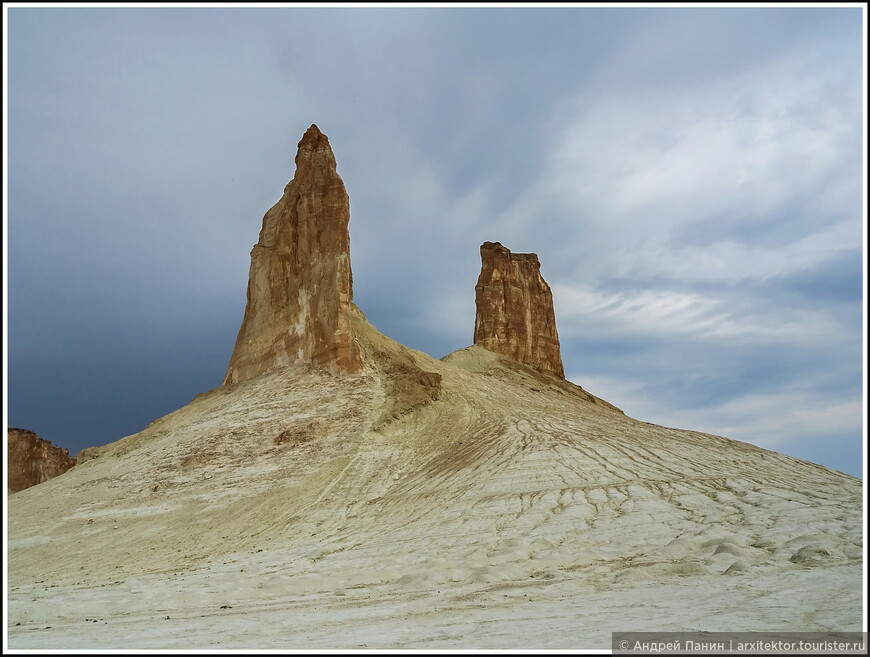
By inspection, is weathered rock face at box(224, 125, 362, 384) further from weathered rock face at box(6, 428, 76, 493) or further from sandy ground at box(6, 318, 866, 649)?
weathered rock face at box(6, 428, 76, 493)

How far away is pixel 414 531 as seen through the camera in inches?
597

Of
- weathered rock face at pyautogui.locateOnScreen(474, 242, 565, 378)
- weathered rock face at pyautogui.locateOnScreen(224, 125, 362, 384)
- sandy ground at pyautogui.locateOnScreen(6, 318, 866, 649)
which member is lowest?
sandy ground at pyautogui.locateOnScreen(6, 318, 866, 649)

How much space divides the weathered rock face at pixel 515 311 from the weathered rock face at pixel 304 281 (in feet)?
80.1

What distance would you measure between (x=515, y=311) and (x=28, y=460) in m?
43.3

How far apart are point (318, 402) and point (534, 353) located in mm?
34046

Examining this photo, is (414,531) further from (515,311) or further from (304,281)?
(515,311)

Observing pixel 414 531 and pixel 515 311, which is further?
pixel 515 311

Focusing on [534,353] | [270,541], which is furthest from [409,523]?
[534,353]

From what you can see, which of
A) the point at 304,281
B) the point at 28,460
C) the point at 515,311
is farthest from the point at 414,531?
the point at 28,460

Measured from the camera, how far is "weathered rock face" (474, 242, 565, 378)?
189 ft

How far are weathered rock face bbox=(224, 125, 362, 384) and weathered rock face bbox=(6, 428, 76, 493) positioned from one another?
2378 cm

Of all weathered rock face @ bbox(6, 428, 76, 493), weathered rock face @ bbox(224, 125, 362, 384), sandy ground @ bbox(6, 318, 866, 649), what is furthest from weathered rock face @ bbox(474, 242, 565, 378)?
weathered rock face @ bbox(6, 428, 76, 493)

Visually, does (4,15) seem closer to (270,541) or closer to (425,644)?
(425,644)

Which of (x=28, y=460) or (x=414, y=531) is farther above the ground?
(x=28, y=460)
